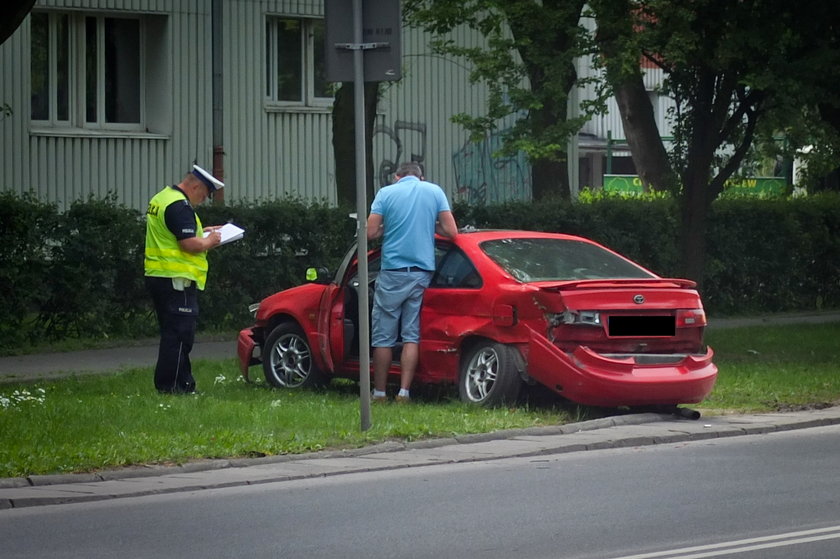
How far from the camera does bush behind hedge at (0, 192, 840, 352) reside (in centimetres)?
1712

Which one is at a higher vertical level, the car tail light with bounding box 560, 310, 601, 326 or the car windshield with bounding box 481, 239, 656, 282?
the car windshield with bounding box 481, 239, 656, 282

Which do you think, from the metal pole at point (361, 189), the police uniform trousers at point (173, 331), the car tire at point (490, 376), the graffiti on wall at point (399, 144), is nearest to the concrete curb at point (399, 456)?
the metal pole at point (361, 189)

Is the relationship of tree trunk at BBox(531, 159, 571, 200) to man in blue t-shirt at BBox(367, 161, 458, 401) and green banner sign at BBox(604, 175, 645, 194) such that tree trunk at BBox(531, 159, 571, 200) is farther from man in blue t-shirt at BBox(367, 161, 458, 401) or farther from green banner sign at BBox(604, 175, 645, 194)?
green banner sign at BBox(604, 175, 645, 194)

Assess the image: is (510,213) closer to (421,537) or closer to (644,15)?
(644,15)

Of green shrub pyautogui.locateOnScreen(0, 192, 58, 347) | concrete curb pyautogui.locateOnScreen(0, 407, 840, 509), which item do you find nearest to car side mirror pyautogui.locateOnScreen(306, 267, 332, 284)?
concrete curb pyautogui.locateOnScreen(0, 407, 840, 509)

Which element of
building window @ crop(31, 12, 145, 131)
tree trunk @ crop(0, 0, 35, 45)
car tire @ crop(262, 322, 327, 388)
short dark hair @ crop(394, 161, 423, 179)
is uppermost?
building window @ crop(31, 12, 145, 131)

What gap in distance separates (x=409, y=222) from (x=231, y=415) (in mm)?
2128

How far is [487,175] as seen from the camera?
2881cm

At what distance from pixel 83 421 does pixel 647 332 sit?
3997 millimetres

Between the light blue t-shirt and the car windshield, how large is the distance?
1.46 feet

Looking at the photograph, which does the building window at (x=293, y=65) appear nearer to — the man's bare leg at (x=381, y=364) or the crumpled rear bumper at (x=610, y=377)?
the man's bare leg at (x=381, y=364)

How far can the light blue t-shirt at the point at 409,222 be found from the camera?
12.5 metres

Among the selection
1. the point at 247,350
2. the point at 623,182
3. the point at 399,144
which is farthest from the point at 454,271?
the point at 623,182

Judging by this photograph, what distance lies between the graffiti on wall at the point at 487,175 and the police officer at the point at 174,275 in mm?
14986
